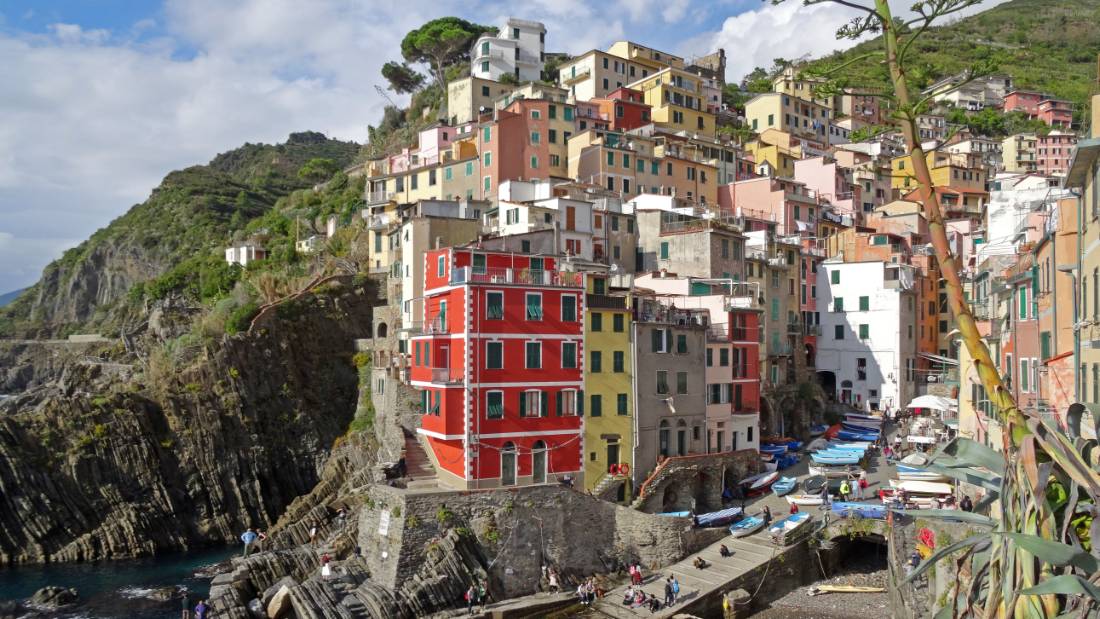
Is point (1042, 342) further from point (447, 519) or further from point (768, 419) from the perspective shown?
point (768, 419)

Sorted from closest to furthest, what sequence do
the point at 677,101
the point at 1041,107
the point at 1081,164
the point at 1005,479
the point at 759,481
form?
the point at 1005,479 → the point at 1081,164 → the point at 759,481 → the point at 677,101 → the point at 1041,107

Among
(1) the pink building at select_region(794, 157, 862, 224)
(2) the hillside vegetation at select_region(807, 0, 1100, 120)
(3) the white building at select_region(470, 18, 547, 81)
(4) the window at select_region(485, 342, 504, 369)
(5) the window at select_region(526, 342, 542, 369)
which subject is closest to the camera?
(4) the window at select_region(485, 342, 504, 369)

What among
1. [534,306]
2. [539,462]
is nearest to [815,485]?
[539,462]

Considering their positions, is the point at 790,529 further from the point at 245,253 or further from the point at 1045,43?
the point at 1045,43

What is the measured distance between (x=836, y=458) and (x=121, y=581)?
128ft

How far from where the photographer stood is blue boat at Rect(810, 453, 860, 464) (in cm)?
4641

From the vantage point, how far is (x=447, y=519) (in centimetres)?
3578

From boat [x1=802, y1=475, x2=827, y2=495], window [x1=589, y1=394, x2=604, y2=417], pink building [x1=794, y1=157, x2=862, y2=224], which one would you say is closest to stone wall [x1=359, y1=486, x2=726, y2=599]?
window [x1=589, y1=394, x2=604, y2=417]

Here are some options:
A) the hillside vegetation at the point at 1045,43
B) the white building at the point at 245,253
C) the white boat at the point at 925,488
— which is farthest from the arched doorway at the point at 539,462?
the hillside vegetation at the point at 1045,43

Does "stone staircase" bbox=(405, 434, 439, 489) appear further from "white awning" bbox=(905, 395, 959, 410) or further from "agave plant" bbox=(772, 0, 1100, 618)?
Result: "agave plant" bbox=(772, 0, 1100, 618)

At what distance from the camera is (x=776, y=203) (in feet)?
233

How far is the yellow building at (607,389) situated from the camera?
41094 millimetres

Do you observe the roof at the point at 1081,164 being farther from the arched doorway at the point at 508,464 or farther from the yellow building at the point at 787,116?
the yellow building at the point at 787,116

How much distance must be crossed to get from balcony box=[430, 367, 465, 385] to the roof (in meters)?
26.1
